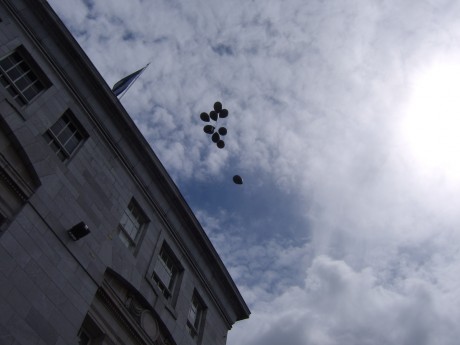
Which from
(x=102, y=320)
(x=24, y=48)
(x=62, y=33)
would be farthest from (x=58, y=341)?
(x=62, y=33)

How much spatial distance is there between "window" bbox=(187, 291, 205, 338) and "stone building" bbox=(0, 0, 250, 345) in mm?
54

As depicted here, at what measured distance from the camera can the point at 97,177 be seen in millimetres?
18938

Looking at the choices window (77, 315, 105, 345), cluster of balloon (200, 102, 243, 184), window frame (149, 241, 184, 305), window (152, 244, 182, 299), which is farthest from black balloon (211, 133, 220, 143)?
window (77, 315, 105, 345)

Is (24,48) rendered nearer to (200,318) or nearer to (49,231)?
(49,231)

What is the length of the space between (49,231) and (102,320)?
3713 millimetres

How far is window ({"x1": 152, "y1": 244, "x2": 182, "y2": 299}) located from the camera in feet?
69.5

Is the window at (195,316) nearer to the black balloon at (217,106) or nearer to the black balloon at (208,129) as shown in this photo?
the black balloon at (208,129)

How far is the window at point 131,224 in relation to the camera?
784 inches

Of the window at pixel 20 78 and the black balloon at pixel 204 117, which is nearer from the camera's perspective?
the window at pixel 20 78

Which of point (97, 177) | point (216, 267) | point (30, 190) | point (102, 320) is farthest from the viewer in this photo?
point (216, 267)

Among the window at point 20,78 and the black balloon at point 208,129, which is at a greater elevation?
the black balloon at point 208,129

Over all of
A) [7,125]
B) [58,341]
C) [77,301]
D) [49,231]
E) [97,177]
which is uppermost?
[97,177]

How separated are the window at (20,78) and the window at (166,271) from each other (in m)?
8.85

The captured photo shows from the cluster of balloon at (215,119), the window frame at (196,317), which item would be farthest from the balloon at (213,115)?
the window frame at (196,317)
